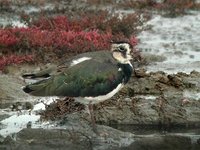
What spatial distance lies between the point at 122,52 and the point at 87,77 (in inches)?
26.9

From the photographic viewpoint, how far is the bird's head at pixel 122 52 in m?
9.14

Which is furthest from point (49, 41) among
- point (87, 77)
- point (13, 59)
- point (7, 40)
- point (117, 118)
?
point (87, 77)

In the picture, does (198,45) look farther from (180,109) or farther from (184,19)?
(180,109)

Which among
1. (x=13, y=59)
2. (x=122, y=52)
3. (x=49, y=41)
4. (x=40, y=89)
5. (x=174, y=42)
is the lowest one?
(x=174, y=42)

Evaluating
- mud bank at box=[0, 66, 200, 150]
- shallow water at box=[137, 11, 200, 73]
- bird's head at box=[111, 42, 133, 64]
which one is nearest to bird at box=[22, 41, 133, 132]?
bird's head at box=[111, 42, 133, 64]

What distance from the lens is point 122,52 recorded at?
9156mm

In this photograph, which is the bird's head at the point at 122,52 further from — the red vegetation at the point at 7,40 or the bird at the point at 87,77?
the red vegetation at the point at 7,40

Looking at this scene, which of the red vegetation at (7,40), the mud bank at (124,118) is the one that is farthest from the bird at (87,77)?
the red vegetation at (7,40)

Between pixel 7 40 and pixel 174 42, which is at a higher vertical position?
pixel 7 40

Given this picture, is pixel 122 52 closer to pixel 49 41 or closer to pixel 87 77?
pixel 87 77

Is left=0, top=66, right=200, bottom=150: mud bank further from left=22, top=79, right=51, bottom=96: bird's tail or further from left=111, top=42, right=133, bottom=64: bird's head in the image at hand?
left=111, top=42, right=133, bottom=64: bird's head

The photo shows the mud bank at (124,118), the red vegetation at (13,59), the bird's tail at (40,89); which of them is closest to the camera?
the bird's tail at (40,89)

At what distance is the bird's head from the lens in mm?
9141

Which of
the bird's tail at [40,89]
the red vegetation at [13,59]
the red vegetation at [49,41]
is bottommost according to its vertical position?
the red vegetation at [13,59]
